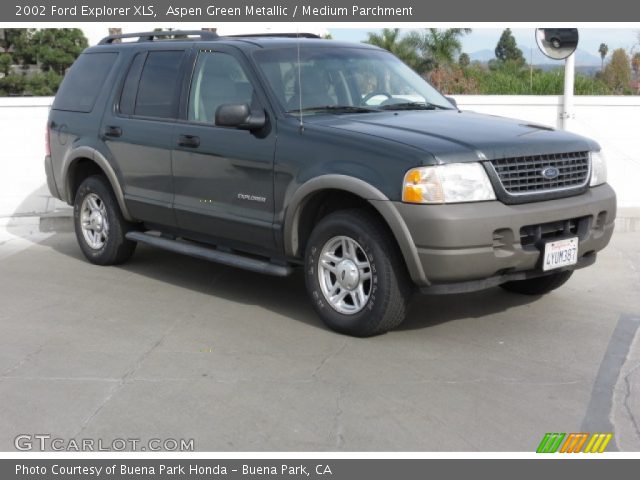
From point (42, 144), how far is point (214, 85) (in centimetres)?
447

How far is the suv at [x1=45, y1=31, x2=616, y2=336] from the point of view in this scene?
18.5 ft

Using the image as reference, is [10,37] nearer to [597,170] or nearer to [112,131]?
[112,131]

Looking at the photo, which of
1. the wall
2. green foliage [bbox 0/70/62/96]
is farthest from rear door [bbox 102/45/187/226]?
green foliage [bbox 0/70/62/96]

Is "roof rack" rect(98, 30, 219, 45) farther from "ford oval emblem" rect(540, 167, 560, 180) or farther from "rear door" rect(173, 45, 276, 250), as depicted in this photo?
"ford oval emblem" rect(540, 167, 560, 180)

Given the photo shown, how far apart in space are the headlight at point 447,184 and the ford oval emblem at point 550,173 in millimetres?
501

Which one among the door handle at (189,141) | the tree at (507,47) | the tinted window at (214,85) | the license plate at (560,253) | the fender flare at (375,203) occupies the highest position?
the tree at (507,47)

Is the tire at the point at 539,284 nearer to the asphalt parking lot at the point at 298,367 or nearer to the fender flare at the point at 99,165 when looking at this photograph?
the asphalt parking lot at the point at 298,367

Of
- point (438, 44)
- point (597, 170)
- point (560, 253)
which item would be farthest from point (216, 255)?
point (438, 44)

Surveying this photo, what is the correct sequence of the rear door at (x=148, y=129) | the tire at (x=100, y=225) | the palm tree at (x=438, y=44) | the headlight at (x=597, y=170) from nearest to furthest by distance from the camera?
the headlight at (x=597, y=170), the rear door at (x=148, y=129), the tire at (x=100, y=225), the palm tree at (x=438, y=44)

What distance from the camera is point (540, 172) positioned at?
5.91m

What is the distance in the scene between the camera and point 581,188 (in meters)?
6.19

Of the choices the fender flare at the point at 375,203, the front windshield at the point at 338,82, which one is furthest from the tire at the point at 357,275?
the front windshield at the point at 338,82

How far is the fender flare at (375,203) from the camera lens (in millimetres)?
5645

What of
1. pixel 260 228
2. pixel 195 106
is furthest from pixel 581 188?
pixel 195 106
